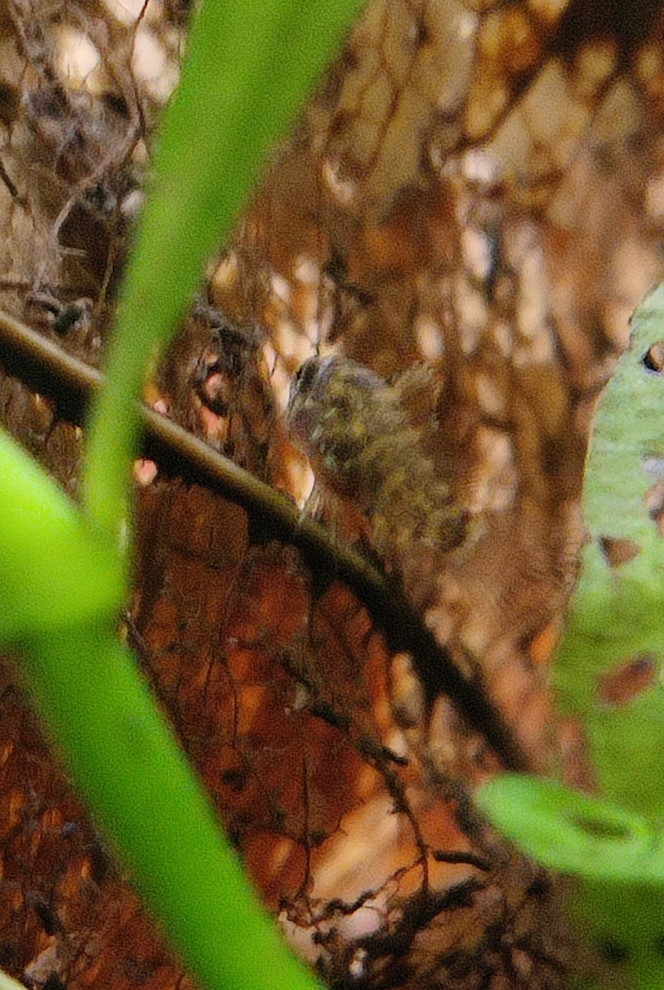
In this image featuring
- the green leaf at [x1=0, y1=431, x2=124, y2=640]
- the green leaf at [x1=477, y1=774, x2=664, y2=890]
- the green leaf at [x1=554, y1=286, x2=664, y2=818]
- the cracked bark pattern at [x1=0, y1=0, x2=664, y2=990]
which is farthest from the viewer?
the cracked bark pattern at [x1=0, y1=0, x2=664, y2=990]

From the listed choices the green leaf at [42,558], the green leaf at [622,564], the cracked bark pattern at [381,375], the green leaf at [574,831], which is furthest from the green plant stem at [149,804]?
the cracked bark pattern at [381,375]

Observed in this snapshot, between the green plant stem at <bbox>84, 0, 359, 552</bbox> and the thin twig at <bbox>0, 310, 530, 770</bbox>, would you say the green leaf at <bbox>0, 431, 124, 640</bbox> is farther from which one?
the thin twig at <bbox>0, 310, 530, 770</bbox>

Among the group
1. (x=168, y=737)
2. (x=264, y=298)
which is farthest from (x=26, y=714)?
(x=168, y=737)

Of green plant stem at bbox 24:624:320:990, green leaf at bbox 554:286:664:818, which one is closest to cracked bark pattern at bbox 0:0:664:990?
green leaf at bbox 554:286:664:818

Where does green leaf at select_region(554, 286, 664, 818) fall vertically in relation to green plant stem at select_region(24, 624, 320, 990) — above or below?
below

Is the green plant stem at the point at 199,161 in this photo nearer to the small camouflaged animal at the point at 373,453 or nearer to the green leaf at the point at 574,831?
the green leaf at the point at 574,831

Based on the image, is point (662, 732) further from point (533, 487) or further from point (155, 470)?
point (155, 470)

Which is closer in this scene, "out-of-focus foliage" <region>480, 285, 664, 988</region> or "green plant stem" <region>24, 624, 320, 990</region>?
"green plant stem" <region>24, 624, 320, 990</region>

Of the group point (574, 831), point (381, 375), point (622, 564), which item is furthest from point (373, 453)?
point (574, 831)
